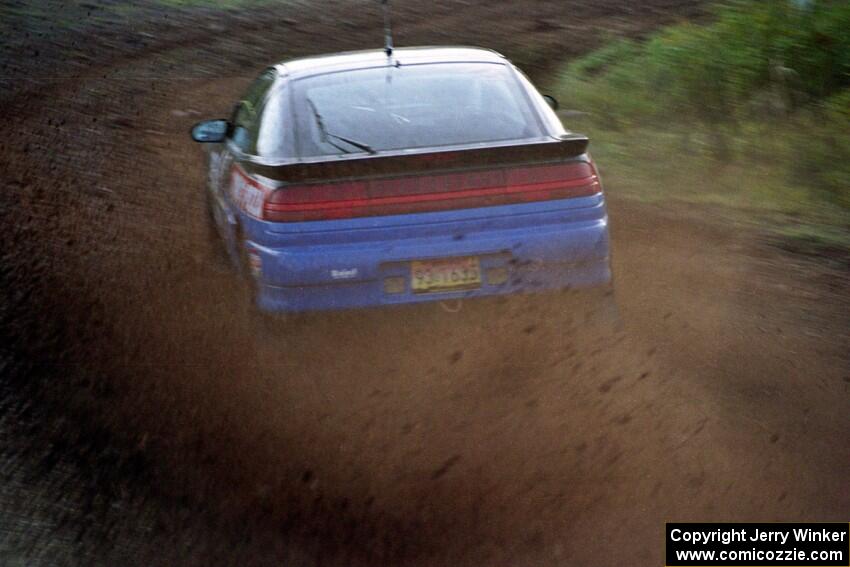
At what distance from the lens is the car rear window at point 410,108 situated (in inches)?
238

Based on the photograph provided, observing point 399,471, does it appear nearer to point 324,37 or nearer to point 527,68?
point 527,68

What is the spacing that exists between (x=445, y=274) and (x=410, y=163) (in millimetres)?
535

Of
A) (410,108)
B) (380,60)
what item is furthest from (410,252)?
(380,60)

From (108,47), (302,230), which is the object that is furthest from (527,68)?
(302,230)

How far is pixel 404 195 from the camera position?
5.63m

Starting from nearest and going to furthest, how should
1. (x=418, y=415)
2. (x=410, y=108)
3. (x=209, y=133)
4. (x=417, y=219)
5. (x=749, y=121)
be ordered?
(x=418, y=415)
(x=417, y=219)
(x=410, y=108)
(x=209, y=133)
(x=749, y=121)

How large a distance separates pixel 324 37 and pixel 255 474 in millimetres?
14794

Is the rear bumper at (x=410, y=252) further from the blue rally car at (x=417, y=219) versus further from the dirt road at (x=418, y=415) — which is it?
the dirt road at (x=418, y=415)

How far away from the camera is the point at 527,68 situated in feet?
53.9

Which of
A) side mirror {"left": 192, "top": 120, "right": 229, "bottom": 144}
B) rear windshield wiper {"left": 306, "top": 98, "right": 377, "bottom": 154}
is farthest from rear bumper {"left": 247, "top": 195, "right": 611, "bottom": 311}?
side mirror {"left": 192, "top": 120, "right": 229, "bottom": 144}

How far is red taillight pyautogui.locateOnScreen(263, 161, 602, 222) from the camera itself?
18.4 feet

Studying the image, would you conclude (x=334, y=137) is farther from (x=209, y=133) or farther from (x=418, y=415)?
(x=209, y=133)

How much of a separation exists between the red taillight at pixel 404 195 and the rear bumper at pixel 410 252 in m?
0.05

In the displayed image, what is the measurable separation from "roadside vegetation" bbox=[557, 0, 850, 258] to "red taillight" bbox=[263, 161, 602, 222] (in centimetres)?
343
